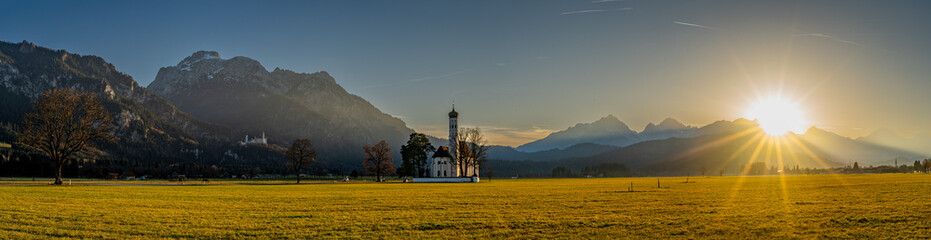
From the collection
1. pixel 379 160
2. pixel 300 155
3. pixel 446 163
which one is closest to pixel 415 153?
pixel 379 160

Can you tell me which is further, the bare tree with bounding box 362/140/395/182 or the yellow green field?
the bare tree with bounding box 362/140/395/182

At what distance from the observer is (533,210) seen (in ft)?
95.7

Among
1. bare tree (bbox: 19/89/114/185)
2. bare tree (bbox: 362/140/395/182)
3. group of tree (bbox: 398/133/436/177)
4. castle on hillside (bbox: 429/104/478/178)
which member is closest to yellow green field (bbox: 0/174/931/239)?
bare tree (bbox: 19/89/114/185)

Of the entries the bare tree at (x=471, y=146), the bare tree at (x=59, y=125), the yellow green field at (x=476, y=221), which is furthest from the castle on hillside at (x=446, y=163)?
the yellow green field at (x=476, y=221)

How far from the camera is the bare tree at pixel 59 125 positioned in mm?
62938

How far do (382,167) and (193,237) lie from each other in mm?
96032

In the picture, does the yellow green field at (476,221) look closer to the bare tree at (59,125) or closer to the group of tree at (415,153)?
the bare tree at (59,125)

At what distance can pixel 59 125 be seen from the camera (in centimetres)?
6400

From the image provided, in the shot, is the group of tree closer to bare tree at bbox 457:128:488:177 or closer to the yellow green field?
bare tree at bbox 457:128:488:177

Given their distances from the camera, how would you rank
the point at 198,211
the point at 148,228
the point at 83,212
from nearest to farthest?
the point at 148,228 < the point at 83,212 < the point at 198,211

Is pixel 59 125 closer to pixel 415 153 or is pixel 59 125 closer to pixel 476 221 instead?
pixel 476 221

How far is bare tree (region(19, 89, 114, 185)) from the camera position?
206 feet

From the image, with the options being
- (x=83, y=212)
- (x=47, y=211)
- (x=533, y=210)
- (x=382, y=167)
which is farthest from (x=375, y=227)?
(x=382, y=167)

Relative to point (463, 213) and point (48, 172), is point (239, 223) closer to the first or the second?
point (463, 213)
